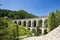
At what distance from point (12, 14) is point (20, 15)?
4.53 m

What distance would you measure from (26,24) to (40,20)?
606cm

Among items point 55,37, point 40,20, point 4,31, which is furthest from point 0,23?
point 40,20

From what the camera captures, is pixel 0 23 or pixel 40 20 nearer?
pixel 0 23

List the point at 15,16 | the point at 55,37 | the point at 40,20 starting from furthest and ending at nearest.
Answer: the point at 15,16
the point at 40,20
the point at 55,37

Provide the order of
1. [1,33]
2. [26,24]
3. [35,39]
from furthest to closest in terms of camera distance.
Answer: [26,24], [35,39], [1,33]

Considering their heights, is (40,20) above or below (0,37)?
below

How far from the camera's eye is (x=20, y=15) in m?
70.4

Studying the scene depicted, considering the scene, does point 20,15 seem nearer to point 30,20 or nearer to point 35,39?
point 30,20

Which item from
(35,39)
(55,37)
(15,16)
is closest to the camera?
(55,37)

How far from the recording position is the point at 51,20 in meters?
25.0

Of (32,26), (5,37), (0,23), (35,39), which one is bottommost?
(32,26)

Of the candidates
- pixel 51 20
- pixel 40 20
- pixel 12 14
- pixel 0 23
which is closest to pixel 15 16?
pixel 12 14

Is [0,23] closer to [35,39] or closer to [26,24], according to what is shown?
[35,39]

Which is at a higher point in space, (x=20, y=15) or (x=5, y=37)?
(x=5, y=37)
